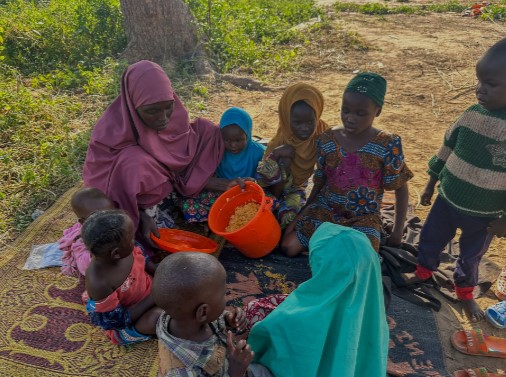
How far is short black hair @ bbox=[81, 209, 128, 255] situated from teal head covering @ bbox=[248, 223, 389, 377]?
35.9 inches

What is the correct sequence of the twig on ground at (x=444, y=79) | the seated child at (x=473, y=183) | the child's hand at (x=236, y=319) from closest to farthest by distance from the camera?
the child's hand at (x=236, y=319), the seated child at (x=473, y=183), the twig on ground at (x=444, y=79)

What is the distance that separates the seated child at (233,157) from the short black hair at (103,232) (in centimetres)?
131

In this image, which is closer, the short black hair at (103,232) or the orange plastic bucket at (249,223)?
the short black hair at (103,232)

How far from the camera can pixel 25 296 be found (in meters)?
2.86

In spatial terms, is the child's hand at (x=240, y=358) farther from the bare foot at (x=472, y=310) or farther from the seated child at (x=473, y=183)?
the bare foot at (x=472, y=310)

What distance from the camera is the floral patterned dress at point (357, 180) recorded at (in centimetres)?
287

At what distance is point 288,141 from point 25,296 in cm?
212

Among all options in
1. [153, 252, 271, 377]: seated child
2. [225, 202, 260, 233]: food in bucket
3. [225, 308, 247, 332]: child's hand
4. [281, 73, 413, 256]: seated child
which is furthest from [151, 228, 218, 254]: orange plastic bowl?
[153, 252, 271, 377]: seated child

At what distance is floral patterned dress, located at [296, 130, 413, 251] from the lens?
2.87m

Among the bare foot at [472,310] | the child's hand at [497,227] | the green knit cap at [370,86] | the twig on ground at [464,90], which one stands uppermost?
the green knit cap at [370,86]

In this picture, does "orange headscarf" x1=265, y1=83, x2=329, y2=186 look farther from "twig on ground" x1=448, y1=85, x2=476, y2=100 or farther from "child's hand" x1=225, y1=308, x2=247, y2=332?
"twig on ground" x1=448, y1=85, x2=476, y2=100

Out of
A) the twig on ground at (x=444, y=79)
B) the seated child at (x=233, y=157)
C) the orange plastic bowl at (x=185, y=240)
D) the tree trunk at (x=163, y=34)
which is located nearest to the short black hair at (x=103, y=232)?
the orange plastic bowl at (x=185, y=240)

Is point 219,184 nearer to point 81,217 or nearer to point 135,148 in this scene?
point 135,148

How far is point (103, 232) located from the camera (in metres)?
2.13
